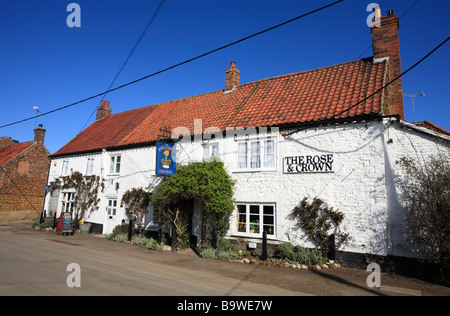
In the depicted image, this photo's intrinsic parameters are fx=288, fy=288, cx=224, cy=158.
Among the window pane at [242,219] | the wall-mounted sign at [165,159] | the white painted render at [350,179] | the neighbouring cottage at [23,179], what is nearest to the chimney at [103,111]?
the neighbouring cottage at [23,179]

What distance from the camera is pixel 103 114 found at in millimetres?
26844

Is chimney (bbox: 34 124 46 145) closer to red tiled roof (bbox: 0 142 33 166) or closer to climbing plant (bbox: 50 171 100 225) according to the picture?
red tiled roof (bbox: 0 142 33 166)

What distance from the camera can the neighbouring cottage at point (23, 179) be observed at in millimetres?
26125

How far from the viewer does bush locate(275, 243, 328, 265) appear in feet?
33.8

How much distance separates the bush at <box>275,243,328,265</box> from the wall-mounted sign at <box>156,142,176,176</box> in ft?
20.8

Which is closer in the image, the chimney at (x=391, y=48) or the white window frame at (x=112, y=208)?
the chimney at (x=391, y=48)

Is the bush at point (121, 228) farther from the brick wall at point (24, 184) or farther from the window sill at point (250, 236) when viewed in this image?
the brick wall at point (24, 184)

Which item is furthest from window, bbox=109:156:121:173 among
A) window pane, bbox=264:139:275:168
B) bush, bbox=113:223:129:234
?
window pane, bbox=264:139:275:168

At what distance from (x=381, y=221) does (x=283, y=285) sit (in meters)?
4.41

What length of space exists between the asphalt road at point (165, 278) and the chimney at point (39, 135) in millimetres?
22188

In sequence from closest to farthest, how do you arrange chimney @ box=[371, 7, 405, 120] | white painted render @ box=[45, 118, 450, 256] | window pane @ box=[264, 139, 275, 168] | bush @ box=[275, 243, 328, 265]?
white painted render @ box=[45, 118, 450, 256] < bush @ box=[275, 243, 328, 265] < window pane @ box=[264, 139, 275, 168] < chimney @ box=[371, 7, 405, 120]

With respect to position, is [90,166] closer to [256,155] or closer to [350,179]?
[256,155]
